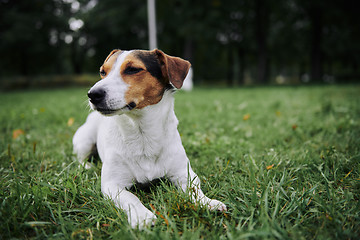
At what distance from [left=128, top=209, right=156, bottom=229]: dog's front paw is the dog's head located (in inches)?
32.0

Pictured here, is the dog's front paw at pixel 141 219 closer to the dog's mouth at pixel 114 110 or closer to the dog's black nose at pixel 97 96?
the dog's mouth at pixel 114 110

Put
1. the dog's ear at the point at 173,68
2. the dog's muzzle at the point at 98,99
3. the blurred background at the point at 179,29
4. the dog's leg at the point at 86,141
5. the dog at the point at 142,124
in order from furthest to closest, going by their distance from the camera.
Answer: the blurred background at the point at 179,29
the dog's leg at the point at 86,141
the dog's ear at the point at 173,68
the dog at the point at 142,124
the dog's muzzle at the point at 98,99

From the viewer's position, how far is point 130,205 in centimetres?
187

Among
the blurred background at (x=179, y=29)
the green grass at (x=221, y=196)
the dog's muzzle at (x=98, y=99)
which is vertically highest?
the blurred background at (x=179, y=29)

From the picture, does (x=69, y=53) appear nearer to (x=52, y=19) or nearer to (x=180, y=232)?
(x=52, y=19)

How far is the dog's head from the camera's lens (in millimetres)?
1986

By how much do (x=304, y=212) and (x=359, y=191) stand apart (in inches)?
23.1

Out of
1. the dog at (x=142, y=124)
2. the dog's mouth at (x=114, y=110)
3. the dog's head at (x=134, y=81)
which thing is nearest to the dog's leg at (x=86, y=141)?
the dog at (x=142, y=124)

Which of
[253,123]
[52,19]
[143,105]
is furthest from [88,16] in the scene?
[143,105]

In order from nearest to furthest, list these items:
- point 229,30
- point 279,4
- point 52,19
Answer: point 279,4 < point 52,19 < point 229,30

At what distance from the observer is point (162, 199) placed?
1.92 m

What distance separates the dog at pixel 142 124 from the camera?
6.86ft

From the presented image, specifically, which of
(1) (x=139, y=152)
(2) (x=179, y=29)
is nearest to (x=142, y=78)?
(1) (x=139, y=152)

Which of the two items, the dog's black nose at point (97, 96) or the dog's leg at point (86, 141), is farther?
the dog's leg at point (86, 141)
